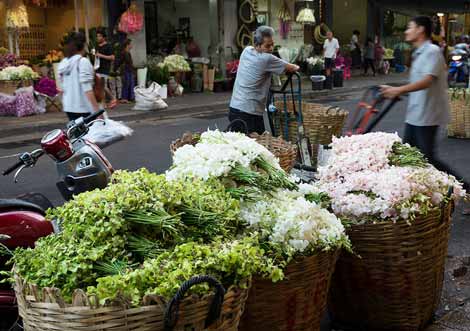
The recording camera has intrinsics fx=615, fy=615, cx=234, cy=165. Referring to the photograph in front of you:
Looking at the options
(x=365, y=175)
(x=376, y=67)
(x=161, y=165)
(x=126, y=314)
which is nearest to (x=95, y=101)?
(x=161, y=165)

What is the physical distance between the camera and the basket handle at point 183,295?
203 cm

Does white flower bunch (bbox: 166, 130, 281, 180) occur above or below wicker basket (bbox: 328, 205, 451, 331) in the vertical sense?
above

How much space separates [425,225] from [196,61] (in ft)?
56.0

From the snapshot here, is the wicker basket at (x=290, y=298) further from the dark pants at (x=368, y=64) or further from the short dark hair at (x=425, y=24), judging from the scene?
the dark pants at (x=368, y=64)

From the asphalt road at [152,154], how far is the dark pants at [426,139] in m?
0.65

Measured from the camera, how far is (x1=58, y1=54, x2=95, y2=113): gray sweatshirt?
23.0 feet

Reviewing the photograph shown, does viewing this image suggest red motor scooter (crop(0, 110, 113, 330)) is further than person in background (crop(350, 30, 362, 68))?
No

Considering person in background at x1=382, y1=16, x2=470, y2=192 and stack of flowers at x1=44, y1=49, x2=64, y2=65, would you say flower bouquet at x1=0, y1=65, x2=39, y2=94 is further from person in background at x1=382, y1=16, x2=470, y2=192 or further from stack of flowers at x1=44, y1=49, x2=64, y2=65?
person in background at x1=382, y1=16, x2=470, y2=192

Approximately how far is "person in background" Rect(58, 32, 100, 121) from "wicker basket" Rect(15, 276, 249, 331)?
5063 millimetres

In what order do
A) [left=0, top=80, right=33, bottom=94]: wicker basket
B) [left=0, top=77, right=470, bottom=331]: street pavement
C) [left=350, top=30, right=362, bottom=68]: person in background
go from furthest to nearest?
[left=350, top=30, right=362, bottom=68]: person in background → [left=0, top=80, right=33, bottom=94]: wicker basket → [left=0, top=77, right=470, bottom=331]: street pavement

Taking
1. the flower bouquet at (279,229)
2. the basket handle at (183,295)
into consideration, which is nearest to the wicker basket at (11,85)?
the flower bouquet at (279,229)

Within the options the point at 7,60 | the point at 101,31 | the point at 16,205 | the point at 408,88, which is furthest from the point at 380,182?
the point at 101,31

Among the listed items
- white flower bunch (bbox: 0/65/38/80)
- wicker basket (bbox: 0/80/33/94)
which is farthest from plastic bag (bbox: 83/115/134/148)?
wicker basket (bbox: 0/80/33/94)

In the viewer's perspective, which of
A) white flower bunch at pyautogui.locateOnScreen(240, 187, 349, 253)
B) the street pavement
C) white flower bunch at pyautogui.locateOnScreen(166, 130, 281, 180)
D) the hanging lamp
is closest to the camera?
white flower bunch at pyautogui.locateOnScreen(240, 187, 349, 253)
